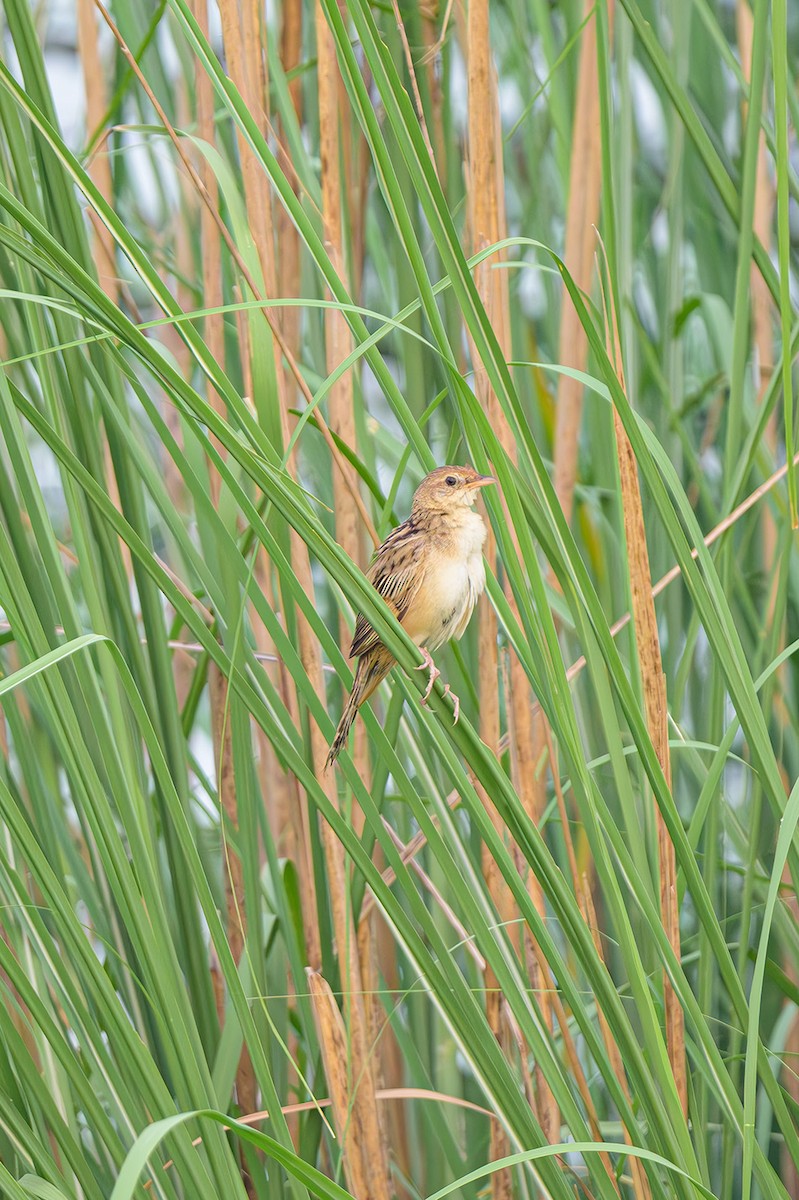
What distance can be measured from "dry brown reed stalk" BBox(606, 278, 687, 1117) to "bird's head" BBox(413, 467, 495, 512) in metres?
0.53

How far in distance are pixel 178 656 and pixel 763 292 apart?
3.86 feet

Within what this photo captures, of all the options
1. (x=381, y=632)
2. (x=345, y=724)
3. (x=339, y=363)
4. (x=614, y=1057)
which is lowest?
(x=614, y=1057)

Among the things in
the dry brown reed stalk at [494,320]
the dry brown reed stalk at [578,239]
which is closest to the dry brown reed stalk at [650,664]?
the dry brown reed stalk at [494,320]

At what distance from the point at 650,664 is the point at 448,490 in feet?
2.09

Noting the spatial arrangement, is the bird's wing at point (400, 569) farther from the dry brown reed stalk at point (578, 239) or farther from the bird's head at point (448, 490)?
the dry brown reed stalk at point (578, 239)

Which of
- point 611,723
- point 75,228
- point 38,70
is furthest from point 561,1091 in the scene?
point 38,70

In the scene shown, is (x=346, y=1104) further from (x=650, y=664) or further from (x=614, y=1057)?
(x=650, y=664)

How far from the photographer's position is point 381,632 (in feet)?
3.35

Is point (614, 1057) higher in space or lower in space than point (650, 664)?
lower

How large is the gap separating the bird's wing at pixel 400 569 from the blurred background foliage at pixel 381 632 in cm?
10

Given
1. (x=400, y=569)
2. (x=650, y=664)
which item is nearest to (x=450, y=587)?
(x=400, y=569)

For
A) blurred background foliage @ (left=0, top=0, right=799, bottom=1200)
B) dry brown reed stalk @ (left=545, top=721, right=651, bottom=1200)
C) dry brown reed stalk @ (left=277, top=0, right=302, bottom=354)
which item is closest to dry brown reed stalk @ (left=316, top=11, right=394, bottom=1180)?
blurred background foliage @ (left=0, top=0, right=799, bottom=1200)

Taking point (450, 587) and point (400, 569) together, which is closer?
point (450, 587)

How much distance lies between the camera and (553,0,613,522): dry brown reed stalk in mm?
1782
